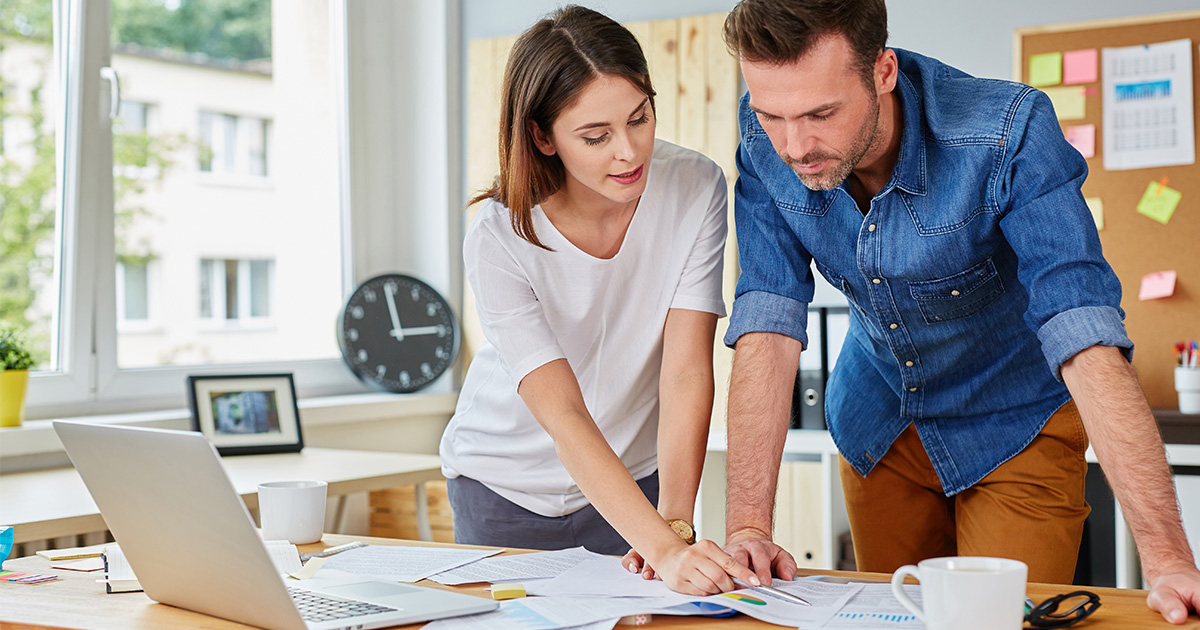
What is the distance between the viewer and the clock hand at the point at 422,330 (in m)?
3.59

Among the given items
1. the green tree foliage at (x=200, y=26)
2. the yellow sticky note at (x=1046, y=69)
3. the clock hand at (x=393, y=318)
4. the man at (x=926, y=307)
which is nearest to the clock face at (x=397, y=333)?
the clock hand at (x=393, y=318)

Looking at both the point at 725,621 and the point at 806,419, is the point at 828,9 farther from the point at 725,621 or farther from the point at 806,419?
the point at 806,419

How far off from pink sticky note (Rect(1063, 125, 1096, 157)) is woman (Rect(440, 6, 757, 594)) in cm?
190

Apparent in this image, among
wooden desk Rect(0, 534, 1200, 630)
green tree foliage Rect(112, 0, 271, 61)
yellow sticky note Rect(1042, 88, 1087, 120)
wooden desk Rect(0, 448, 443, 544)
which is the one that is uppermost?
green tree foliage Rect(112, 0, 271, 61)

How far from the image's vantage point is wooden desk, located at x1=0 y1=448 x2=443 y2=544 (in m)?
1.93

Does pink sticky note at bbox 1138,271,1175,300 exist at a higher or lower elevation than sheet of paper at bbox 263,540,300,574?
higher

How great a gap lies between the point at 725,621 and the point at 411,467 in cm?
168

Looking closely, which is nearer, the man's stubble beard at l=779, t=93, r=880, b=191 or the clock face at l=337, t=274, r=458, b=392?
the man's stubble beard at l=779, t=93, r=880, b=191

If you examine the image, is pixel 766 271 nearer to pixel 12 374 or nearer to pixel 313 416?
pixel 12 374

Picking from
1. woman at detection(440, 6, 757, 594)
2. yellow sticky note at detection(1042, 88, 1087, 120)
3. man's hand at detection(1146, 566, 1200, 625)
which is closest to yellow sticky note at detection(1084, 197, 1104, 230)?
yellow sticky note at detection(1042, 88, 1087, 120)

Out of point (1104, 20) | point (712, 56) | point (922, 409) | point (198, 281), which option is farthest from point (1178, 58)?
point (198, 281)

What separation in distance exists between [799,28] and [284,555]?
2.92 feet

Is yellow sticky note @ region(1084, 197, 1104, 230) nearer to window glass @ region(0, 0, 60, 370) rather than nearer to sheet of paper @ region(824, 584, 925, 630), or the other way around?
sheet of paper @ region(824, 584, 925, 630)

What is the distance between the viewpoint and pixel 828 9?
4.31 ft
